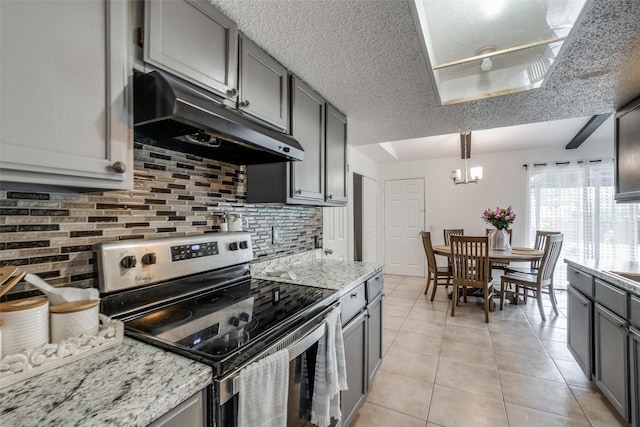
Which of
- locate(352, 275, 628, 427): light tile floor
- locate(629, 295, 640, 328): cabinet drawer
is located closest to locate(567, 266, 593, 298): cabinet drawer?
locate(629, 295, 640, 328): cabinet drawer

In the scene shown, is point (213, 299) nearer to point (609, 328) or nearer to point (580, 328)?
point (609, 328)

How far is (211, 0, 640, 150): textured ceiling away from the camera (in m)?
1.16

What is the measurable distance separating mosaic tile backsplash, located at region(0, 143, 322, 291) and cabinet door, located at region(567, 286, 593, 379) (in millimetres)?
2330

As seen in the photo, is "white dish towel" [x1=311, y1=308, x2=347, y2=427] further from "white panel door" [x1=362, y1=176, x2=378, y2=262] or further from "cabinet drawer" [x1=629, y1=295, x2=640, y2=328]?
"white panel door" [x1=362, y1=176, x2=378, y2=262]

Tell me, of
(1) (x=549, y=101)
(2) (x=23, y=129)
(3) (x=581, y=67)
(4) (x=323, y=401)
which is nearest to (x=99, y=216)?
(2) (x=23, y=129)

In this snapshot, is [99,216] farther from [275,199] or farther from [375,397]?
[375,397]

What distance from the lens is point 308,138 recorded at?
1840 mm

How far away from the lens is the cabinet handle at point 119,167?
825mm

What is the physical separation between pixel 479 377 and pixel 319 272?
159 centimetres

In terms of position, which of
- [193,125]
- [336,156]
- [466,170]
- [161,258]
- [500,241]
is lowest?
[500,241]

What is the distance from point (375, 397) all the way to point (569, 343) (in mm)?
1829

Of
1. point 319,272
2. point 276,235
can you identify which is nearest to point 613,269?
point 319,272

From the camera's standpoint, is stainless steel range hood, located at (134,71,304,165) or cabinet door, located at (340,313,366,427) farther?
cabinet door, located at (340,313,366,427)

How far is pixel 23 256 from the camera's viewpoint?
35.3 inches
